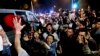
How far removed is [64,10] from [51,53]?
701 mm

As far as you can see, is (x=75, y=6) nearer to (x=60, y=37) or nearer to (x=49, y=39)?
(x=60, y=37)

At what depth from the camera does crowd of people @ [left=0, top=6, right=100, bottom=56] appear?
407 centimetres

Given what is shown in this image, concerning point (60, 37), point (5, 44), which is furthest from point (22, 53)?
point (60, 37)

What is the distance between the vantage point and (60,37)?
436cm

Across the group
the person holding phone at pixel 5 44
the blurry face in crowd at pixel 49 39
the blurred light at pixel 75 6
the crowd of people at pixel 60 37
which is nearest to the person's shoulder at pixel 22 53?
the crowd of people at pixel 60 37

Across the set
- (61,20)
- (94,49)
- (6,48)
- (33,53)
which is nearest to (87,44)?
(94,49)

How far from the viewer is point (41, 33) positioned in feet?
14.6

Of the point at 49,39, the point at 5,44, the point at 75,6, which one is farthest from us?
the point at 75,6

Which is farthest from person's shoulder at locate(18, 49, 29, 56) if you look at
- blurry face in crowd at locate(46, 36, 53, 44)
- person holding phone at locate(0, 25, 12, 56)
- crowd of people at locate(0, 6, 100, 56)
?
blurry face in crowd at locate(46, 36, 53, 44)

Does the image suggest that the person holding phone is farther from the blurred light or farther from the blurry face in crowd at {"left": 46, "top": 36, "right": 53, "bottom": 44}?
the blurred light

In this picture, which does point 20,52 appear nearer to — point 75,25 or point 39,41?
point 39,41

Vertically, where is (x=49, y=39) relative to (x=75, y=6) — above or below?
below

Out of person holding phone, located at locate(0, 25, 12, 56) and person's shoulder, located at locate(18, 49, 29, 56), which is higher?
person holding phone, located at locate(0, 25, 12, 56)

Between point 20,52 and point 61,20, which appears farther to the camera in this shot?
point 61,20
